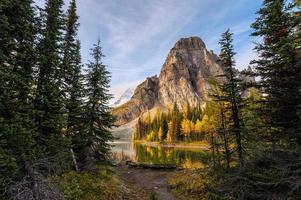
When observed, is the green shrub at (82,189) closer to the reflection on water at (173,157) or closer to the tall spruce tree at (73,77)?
the tall spruce tree at (73,77)

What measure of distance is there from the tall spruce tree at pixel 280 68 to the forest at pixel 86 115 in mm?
45

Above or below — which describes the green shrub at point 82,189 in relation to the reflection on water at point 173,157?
above

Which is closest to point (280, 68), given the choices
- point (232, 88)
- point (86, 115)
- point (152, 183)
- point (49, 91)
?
point (232, 88)

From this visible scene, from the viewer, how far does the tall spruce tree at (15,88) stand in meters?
7.00

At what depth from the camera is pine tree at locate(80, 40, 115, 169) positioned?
1553cm

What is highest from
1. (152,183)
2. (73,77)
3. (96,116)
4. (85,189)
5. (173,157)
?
(73,77)

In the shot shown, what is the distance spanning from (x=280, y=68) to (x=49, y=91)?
11.9 metres

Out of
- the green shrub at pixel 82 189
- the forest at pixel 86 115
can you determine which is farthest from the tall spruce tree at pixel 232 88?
the green shrub at pixel 82 189

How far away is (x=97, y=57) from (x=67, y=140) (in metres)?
8.18

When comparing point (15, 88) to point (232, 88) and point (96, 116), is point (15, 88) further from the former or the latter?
point (232, 88)

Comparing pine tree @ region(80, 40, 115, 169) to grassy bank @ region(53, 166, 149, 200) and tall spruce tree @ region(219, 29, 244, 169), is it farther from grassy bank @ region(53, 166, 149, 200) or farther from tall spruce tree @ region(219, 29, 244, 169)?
tall spruce tree @ region(219, 29, 244, 169)

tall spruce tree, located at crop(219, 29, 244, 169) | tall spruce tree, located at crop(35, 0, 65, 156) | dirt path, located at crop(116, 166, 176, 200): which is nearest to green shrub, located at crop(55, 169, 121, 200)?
tall spruce tree, located at crop(35, 0, 65, 156)

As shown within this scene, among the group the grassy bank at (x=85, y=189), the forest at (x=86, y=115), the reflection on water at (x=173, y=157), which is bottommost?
the reflection on water at (x=173, y=157)

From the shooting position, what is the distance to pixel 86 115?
52.2 feet
